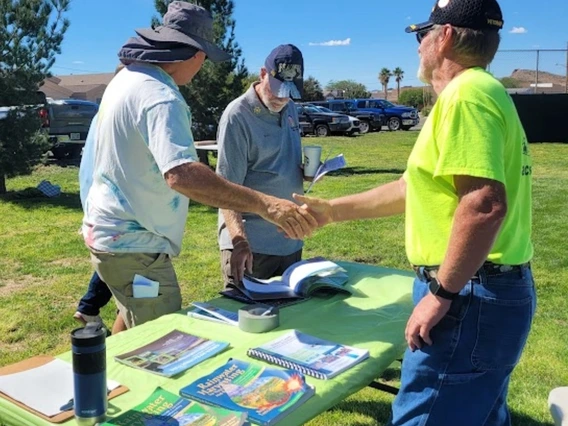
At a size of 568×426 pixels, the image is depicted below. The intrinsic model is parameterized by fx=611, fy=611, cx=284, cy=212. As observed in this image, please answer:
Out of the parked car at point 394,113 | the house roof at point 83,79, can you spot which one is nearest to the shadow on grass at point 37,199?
the parked car at point 394,113

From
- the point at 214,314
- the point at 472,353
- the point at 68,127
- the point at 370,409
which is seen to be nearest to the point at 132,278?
the point at 214,314

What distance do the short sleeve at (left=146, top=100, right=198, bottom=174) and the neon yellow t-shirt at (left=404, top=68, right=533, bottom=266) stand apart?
2.62 ft

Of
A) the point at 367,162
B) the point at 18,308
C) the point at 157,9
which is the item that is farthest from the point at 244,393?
the point at 367,162

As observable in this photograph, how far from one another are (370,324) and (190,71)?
1231mm

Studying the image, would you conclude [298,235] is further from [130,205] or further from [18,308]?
[18,308]

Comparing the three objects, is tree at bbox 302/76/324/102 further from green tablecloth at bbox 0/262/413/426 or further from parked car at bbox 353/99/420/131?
green tablecloth at bbox 0/262/413/426

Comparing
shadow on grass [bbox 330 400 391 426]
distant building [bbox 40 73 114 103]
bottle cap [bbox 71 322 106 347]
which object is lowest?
shadow on grass [bbox 330 400 391 426]

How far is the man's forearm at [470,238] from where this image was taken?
153cm

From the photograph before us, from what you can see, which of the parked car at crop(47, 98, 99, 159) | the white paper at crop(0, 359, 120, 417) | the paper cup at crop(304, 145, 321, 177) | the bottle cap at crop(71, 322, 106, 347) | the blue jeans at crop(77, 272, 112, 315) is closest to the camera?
the bottle cap at crop(71, 322, 106, 347)

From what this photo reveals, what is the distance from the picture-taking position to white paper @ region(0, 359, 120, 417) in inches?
63.8

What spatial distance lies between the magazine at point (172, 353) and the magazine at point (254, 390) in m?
0.12

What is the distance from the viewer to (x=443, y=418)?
1.72 metres

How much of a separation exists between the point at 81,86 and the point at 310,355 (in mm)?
72355

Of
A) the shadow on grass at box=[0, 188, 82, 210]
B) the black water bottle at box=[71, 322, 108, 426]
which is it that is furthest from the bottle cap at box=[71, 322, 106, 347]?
the shadow on grass at box=[0, 188, 82, 210]
